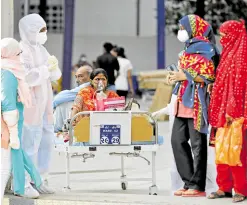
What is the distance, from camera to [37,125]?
25.5ft

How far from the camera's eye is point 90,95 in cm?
855

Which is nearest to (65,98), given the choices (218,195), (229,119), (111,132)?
(111,132)

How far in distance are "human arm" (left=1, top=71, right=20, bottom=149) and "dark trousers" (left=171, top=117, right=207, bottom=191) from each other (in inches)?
63.3

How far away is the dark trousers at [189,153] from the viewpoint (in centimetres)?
775

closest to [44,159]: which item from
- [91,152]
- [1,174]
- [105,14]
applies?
[91,152]

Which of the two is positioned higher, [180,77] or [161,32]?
[161,32]

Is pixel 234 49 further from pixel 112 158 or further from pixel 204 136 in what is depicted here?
pixel 112 158

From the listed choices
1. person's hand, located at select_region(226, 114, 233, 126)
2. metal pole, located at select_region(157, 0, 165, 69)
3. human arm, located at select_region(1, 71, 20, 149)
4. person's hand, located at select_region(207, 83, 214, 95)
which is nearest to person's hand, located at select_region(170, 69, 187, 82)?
person's hand, located at select_region(207, 83, 214, 95)

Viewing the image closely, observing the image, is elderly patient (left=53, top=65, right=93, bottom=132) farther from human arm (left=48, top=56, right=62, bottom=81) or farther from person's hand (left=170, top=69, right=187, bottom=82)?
person's hand (left=170, top=69, right=187, bottom=82)

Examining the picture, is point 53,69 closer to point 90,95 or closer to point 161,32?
point 90,95

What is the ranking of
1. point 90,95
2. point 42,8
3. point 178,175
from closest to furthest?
point 178,175, point 90,95, point 42,8

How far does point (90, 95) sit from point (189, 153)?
122 centimetres

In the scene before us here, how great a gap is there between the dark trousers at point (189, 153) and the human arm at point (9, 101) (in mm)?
1608

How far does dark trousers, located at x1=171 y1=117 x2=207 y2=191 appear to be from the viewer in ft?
25.4
